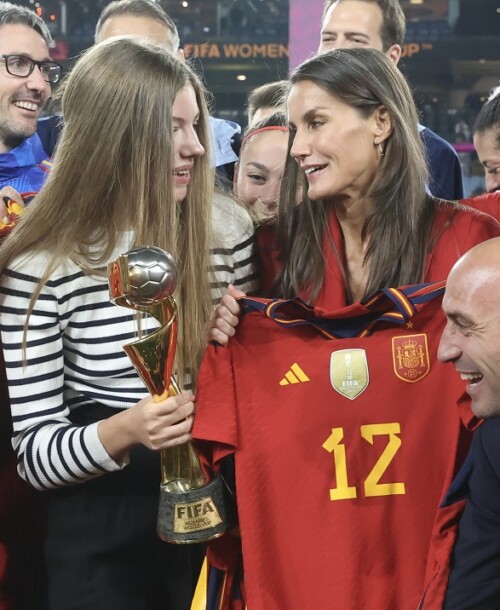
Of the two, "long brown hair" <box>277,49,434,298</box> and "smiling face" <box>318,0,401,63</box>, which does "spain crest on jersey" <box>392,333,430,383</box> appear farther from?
"smiling face" <box>318,0,401,63</box>

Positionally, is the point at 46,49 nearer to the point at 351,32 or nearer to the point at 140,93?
the point at 351,32

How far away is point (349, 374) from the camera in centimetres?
152

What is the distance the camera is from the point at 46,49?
8.96 feet

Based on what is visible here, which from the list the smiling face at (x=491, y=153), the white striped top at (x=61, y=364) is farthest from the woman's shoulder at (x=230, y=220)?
the smiling face at (x=491, y=153)

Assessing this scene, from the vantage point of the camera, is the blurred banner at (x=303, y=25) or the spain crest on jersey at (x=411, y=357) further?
the blurred banner at (x=303, y=25)

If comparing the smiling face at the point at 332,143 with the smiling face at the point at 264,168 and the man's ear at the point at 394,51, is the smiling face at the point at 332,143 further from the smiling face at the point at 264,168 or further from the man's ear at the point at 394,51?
the man's ear at the point at 394,51

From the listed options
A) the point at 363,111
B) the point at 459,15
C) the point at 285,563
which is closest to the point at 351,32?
the point at 363,111

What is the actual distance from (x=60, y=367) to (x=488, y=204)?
97 centimetres

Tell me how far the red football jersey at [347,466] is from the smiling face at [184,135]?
38cm

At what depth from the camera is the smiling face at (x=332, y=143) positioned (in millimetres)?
1746

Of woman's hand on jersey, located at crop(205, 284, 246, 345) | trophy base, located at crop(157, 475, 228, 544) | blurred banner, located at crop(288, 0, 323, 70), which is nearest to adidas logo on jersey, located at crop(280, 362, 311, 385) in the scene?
woman's hand on jersey, located at crop(205, 284, 246, 345)

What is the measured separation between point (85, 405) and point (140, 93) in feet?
1.88

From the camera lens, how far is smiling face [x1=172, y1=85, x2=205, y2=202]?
5.18ft

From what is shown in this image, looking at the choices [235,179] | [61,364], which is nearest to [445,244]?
[61,364]
